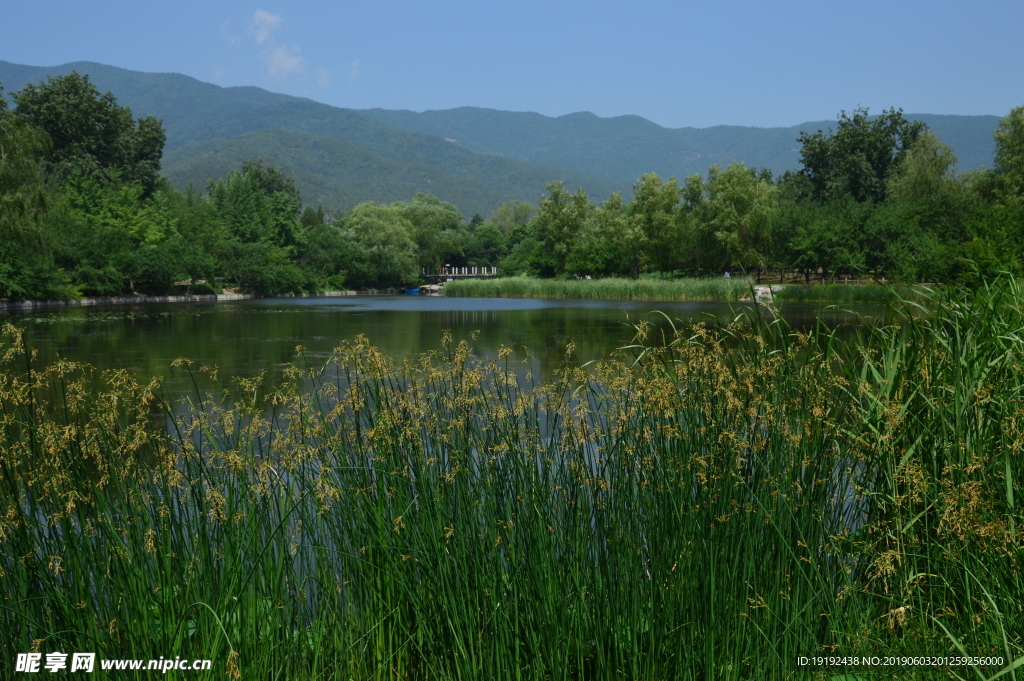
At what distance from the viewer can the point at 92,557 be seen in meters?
2.32

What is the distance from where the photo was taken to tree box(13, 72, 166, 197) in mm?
42000

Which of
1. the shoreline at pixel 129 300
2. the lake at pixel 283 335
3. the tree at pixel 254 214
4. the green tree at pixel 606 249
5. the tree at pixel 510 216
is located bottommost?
the lake at pixel 283 335

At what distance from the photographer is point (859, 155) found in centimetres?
4525

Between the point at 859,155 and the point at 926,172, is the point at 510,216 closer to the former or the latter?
the point at 859,155

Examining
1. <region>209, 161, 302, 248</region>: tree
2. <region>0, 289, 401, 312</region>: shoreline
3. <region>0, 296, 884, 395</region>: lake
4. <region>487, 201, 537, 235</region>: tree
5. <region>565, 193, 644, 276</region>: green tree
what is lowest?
<region>0, 296, 884, 395</region>: lake

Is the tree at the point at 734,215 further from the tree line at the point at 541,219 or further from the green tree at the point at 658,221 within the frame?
the green tree at the point at 658,221

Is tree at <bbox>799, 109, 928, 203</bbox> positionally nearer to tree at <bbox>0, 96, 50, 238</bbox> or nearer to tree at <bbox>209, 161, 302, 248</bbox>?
tree at <bbox>209, 161, 302, 248</bbox>

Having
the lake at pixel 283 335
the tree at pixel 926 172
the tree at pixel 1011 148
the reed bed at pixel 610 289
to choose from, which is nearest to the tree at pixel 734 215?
the reed bed at pixel 610 289

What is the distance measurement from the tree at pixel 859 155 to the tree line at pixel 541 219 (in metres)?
0.09

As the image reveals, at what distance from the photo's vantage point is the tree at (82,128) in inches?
1654

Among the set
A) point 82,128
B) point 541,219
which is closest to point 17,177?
point 82,128

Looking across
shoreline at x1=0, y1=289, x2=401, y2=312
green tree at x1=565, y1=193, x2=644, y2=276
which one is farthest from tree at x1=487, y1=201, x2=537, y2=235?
green tree at x1=565, y1=193, x2=644, y2=276

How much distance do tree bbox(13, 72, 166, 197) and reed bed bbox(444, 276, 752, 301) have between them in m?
20.4

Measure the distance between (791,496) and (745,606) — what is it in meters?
0.37
